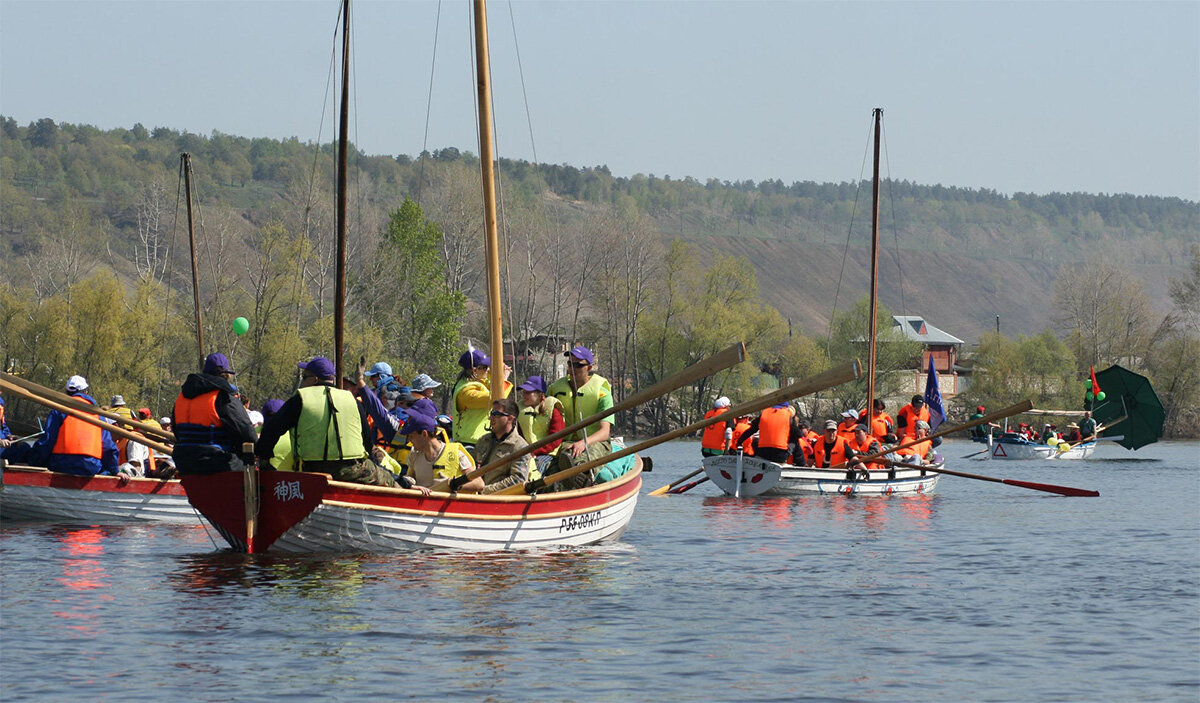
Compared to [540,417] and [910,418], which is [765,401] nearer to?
[540,417]

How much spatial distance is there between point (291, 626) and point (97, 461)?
9.70 metres

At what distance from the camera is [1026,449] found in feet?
192

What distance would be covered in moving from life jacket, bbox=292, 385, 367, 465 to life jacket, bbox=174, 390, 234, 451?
0.89 meters

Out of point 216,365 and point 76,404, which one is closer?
point 216,365

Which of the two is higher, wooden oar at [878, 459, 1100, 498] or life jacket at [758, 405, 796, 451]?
life jacket at [758, 405, 796, 451]

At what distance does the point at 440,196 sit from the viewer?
87125 mm

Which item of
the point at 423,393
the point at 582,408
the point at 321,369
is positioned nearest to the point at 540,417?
the point at 582,408

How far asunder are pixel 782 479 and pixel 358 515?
1441cm

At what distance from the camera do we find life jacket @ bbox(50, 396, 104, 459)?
65.4 ft

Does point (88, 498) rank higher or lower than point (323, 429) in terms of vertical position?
lower

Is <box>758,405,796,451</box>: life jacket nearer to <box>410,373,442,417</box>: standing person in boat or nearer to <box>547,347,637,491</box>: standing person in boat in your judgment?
<box>547,347,637,491</box>: standing person in boat

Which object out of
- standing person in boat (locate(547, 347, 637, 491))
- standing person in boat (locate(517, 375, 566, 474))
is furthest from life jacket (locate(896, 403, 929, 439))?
standing person in boat (locate(517, 375, 566, 474))

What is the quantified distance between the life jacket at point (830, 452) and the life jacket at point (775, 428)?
175cm

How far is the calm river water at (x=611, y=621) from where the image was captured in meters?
9.95
